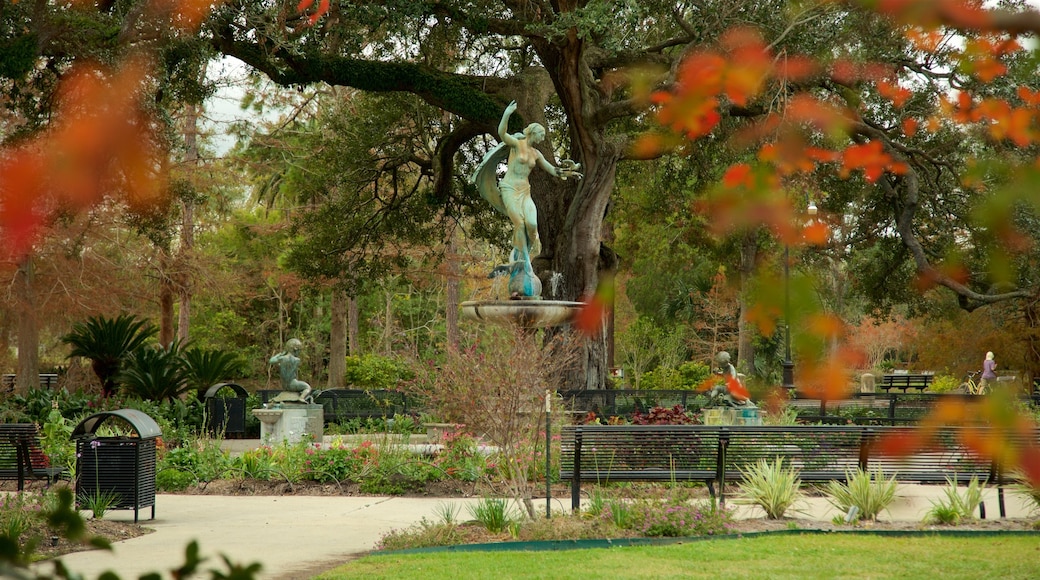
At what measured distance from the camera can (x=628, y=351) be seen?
40.0m

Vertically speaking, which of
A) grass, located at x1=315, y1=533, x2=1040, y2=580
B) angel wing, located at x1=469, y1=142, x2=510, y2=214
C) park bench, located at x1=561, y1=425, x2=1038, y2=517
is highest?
angel wing, located at x1=469, y1=142, x2=510, y2=214

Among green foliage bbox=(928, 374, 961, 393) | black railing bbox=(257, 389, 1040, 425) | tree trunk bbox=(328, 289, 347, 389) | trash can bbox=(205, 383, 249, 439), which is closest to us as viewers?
trash can bbox=(205, 383, 249, 439)

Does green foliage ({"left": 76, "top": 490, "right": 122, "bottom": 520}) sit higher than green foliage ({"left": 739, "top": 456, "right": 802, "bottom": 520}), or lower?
lower

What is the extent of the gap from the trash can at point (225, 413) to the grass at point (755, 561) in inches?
397

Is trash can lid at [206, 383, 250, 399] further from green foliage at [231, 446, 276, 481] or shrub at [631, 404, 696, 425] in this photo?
shrub at [631, 404, 696, 425]

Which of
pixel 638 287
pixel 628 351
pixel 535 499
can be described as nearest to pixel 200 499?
pixel 535 499

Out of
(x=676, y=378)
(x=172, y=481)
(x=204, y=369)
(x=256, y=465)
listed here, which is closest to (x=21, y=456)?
(x=172, y=481)

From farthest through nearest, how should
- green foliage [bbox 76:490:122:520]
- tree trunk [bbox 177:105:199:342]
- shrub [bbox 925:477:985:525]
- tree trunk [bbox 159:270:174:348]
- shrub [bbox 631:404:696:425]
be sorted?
tree trunk [bbox 159:270:174:348]
tree trunk [bbox 177:105:199:342]
shrub [bbox 631:404:696:425]
green foliage [bbox 76:490:122:520]
shrub [bbox 925:477:985:525]

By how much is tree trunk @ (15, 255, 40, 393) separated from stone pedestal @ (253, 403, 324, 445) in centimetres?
1231

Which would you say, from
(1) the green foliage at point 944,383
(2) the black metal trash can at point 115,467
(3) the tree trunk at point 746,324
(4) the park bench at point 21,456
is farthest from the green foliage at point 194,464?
(1) the green foliage at point 944,383

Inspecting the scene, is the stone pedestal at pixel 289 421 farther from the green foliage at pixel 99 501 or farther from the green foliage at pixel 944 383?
the green foliage at pixel 944 383

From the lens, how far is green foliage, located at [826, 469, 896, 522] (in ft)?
28.9

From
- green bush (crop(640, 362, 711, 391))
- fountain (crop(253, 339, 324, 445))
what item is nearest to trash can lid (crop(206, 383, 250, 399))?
fountain (crop(253, 339, 324, 445))

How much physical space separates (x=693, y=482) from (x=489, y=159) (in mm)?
6998
